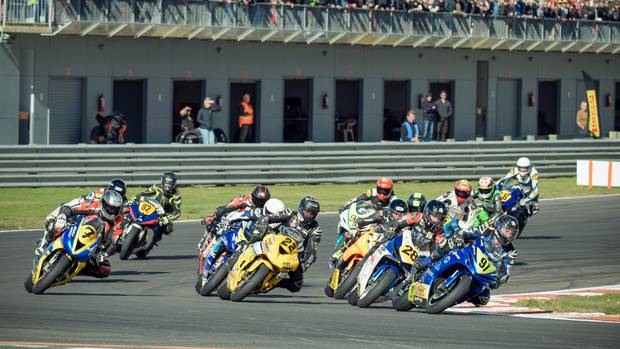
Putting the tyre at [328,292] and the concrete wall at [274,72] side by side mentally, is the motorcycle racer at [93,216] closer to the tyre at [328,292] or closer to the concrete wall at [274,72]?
the tyre at [328,292]

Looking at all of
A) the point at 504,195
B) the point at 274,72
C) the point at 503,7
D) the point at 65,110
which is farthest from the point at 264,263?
the point at 503,7

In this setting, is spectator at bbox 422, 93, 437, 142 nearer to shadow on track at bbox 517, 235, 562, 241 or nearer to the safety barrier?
the safety barrier

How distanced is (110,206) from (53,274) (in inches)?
53.8

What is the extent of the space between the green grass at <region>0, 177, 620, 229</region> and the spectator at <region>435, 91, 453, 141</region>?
7.20 m

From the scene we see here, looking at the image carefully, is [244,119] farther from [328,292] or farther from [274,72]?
[328,292]

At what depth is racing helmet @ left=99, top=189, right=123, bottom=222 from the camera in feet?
50.3

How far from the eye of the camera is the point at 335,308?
13703mm

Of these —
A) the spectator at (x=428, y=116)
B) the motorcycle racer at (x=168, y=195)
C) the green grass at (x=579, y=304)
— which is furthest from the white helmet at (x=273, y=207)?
the spectator at (x=428, y=116)

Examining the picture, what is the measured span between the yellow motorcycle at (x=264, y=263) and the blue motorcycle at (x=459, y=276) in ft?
4.85

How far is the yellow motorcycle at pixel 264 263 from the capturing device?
45.3 feet

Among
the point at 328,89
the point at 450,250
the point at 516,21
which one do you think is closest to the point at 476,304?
the point at 450,250

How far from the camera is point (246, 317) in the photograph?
12438 mm

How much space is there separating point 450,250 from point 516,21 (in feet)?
96.2

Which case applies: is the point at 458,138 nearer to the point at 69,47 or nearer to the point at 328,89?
the point at 328,89
